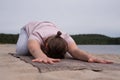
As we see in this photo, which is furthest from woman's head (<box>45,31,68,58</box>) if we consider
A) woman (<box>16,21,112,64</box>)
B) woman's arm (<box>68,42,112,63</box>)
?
woman's arm (<box>68,42,112,63</box>)

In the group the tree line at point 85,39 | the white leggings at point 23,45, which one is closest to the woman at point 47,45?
the white leggings at point 23,45

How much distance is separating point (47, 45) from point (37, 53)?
152 millimetres

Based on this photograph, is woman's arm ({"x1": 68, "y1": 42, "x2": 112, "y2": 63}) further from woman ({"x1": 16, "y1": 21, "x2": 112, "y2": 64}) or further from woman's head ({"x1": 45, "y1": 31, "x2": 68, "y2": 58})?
woman's head ({"x1": 45, "y1": 31, "x2": 68, "y2": 58})

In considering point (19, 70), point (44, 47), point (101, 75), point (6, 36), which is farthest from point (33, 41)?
point (6, 36)

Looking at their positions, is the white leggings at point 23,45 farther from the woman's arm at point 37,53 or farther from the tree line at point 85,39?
the tree line at point 85,39

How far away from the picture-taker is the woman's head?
140 inches

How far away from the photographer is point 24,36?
4.35m

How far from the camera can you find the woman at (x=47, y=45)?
11.7ft

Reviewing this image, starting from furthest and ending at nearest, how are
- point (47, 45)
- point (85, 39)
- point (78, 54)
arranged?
point (85, 39)
point (78, 54)
point (47, 45)

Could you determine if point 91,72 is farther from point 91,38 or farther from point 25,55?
point 91,38

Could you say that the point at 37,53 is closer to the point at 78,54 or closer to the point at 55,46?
the point at 55,46

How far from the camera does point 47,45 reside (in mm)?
3635

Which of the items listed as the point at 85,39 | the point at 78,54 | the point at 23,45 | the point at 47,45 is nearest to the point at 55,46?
the point at 47,45

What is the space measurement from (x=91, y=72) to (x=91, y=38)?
39.0ft
